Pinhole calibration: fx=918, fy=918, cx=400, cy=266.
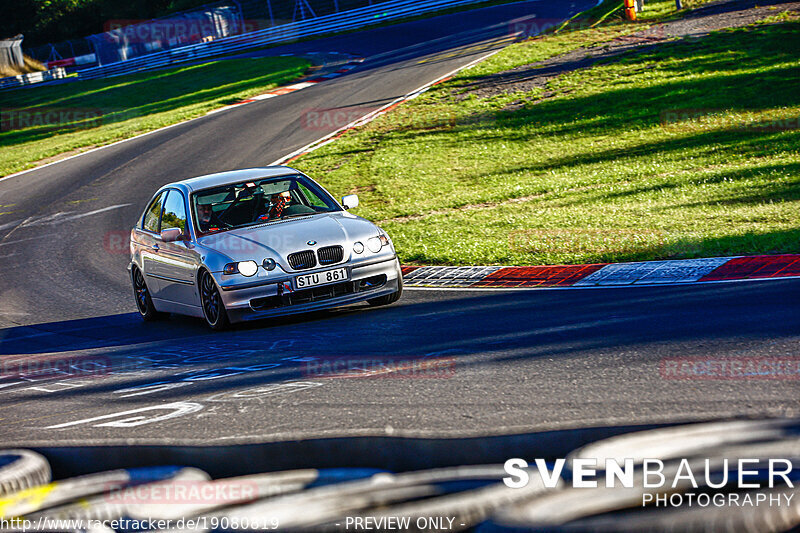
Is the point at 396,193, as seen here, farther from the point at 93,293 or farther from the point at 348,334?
the point at 348,334

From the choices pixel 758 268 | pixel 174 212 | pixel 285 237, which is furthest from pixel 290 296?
pixel 758 268

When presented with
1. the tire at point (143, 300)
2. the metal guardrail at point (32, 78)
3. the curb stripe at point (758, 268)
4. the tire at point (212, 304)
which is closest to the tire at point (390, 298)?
the tire at point (212, 304)

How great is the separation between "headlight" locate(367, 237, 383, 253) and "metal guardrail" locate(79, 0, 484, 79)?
38870mm

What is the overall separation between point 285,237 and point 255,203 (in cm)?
105

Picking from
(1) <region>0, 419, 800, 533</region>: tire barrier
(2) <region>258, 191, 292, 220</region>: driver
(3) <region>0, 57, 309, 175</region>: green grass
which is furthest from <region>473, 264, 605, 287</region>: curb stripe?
(3) <region>0, 57, 309, 175</region>: green grass

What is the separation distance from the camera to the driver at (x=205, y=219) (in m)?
10.3

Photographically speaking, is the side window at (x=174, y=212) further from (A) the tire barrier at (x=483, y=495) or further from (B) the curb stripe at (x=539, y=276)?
(A) the tire barrier at (x=483, y=495)

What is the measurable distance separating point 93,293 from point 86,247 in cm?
406

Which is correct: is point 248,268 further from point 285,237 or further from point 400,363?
point 400,363

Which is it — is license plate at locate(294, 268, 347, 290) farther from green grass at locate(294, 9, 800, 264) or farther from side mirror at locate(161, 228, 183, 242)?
green grass at locate(294, 9, 800, 264)

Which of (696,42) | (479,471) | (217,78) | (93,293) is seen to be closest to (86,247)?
(93,293)

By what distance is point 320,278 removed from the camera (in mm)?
9414

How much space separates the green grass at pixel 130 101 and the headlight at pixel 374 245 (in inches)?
857

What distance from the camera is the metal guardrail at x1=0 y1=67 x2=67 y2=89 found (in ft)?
181
